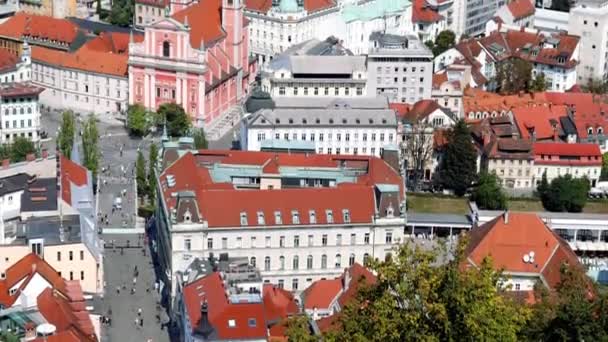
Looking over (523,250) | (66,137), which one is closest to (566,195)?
(523,250)

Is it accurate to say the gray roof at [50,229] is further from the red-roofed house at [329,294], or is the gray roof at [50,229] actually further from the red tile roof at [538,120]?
the red tile roof at [538,120]

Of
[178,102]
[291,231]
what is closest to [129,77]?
[178,102]

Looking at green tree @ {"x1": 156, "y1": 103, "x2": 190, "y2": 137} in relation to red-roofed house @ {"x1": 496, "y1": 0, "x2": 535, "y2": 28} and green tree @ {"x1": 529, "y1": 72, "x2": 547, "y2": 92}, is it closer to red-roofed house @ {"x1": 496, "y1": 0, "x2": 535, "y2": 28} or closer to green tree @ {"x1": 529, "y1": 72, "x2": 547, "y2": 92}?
green tree @ {"x1": 529, "y1": 72, "x2": 547, "y2": 92}

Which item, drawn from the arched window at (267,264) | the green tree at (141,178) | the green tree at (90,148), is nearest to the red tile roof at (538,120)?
the green tree at (141,178)

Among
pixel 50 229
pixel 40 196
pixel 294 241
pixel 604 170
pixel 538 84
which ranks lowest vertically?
pixel 294 241

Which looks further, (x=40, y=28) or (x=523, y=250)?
(x=40, y=28)

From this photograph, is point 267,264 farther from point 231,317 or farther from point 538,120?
point 538,120
